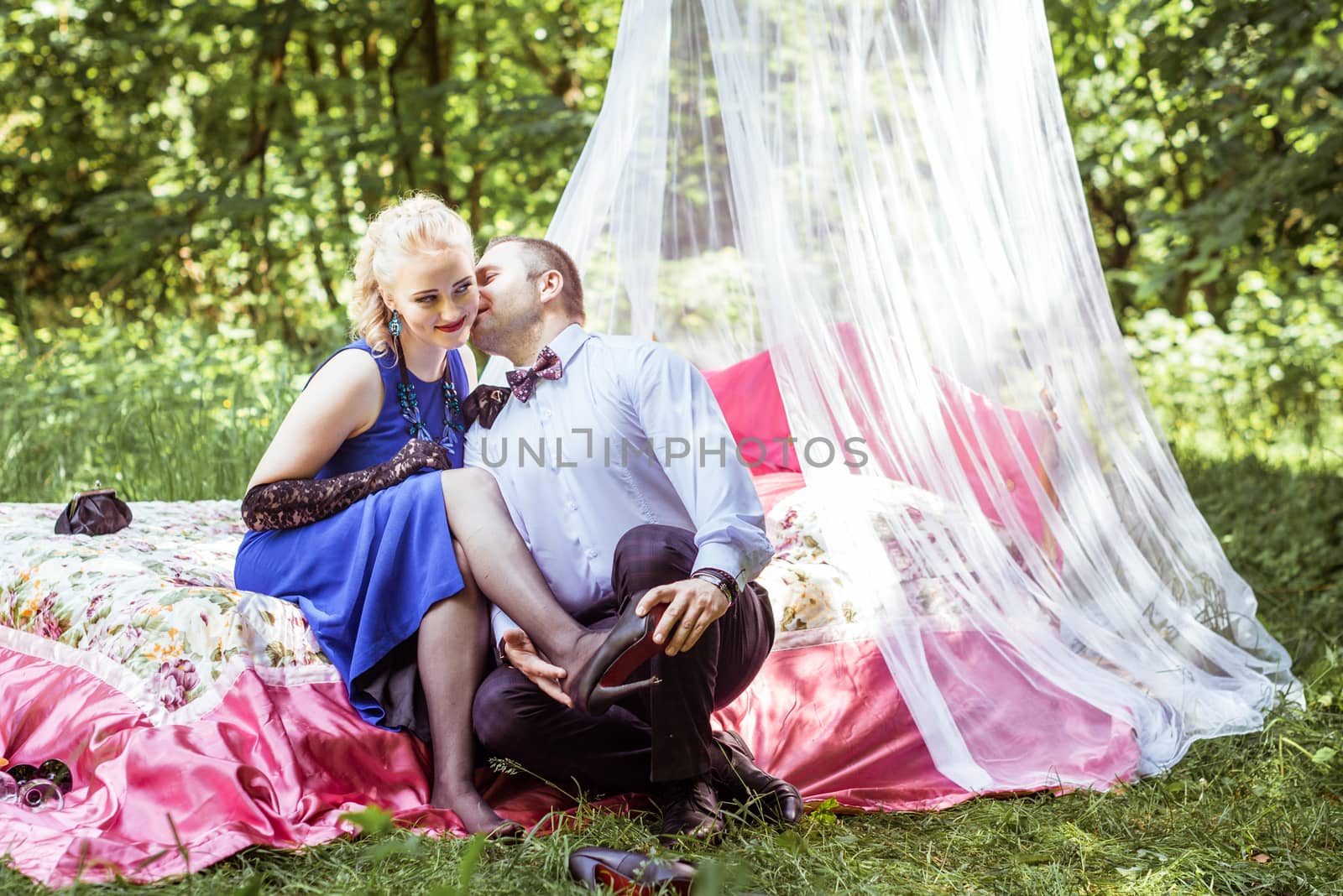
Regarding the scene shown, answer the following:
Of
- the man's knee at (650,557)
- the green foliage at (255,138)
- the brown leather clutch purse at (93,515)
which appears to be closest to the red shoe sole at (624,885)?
the man's knee at (650,557)

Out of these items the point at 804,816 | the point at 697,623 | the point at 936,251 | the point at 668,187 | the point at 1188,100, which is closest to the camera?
the point at 697,623

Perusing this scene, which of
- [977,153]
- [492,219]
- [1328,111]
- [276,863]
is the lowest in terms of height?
[276,863]

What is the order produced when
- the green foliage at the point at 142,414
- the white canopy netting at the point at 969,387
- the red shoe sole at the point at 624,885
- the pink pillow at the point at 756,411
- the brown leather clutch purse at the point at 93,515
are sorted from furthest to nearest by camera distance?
1. the green foliage at the point at 142,414
2. the pink pillow at the point at 756,411
3. the brown leather clutch purse at the point at 93,515
4. the white canopy netting at the point at 969,387
5. the red shoe sole at the point at 624,885

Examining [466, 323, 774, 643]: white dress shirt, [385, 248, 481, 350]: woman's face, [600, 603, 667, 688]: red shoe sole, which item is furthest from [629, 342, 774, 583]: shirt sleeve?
[385, 248, 481, 350]: woman's face

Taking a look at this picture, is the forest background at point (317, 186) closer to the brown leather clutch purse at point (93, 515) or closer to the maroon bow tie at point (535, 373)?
the brown leather clutch purse at point (93, 515)

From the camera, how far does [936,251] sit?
2383 mm

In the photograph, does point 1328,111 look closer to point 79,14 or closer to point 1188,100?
point 1188,100

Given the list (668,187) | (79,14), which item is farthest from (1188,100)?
(79,14)

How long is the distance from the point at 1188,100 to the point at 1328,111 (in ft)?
1.88

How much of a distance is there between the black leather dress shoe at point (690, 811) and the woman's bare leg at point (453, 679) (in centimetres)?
30

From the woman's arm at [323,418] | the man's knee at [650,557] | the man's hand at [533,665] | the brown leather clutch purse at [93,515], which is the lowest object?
Answer: the man's hand at [533,665]

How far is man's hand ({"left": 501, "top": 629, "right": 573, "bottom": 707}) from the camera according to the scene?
1824 millimetres

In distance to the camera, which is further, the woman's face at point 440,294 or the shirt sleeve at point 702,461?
the woman's face at point 440,294

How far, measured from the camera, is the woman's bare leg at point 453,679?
1902mm
